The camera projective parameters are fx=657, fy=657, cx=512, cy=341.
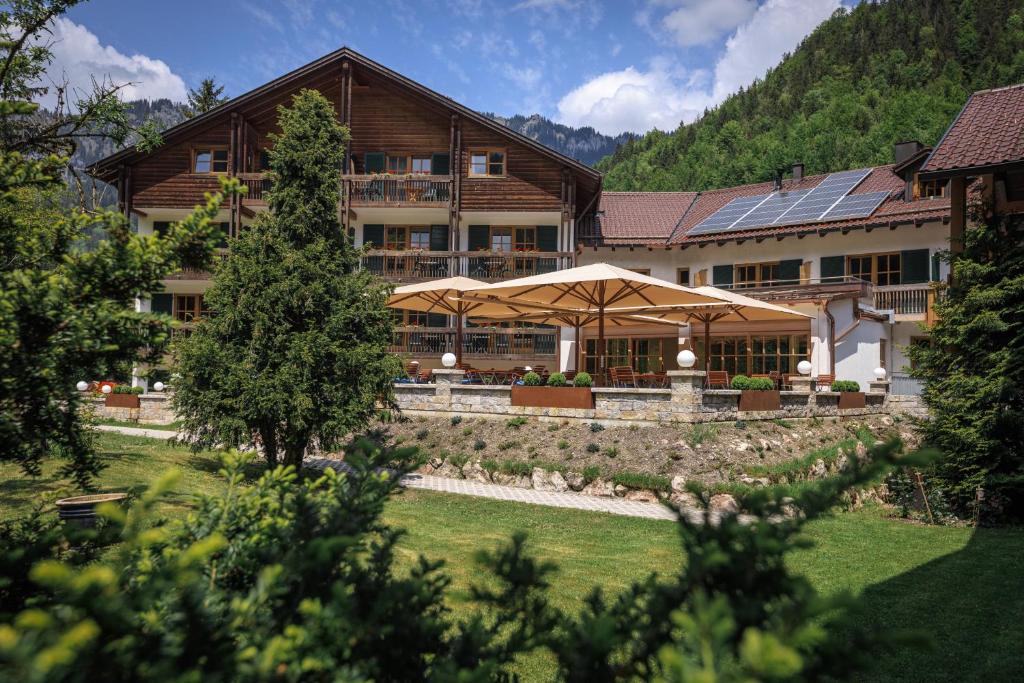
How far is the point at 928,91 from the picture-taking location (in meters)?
70.0

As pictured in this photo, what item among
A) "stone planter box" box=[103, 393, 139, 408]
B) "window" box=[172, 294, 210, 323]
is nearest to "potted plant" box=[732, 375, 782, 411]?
"stone planter box" box=[103, 393, 139, 408]

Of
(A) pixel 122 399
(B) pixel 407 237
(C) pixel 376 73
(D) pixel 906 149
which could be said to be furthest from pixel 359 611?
(D) pixel 906 149

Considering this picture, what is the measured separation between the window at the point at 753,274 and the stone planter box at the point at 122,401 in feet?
74.1

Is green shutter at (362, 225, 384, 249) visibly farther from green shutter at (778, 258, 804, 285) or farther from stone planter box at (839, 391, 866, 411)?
stone planter box at (839, 391, 866, 411)

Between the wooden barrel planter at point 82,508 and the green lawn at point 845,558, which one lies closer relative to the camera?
the green lawn at point 845,558

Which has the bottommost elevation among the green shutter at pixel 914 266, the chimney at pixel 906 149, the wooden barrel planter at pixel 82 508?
the wooden barrel planter at pixel 82 508

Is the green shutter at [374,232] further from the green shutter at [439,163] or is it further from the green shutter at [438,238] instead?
the green shutter at [439,163]

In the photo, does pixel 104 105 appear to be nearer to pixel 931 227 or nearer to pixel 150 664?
pixel 150 664

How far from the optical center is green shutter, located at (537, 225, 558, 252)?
26094 mm

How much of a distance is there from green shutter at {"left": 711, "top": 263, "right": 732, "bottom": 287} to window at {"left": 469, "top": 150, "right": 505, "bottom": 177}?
10081mm

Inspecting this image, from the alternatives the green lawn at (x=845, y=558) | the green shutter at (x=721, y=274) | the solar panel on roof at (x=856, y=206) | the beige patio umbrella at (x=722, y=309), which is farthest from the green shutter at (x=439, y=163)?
the green lawn at (x=845, y=558)

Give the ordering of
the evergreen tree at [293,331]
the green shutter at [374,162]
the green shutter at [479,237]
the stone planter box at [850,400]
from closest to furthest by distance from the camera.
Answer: the evergreen tree at [293,331] < the stone planter box at [850,400] < the green shutter at [479,237] < the green shutter at [374,162]

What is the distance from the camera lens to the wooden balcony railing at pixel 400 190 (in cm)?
2506

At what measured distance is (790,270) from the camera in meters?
26.9
